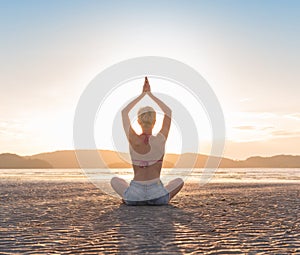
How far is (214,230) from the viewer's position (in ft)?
25.1

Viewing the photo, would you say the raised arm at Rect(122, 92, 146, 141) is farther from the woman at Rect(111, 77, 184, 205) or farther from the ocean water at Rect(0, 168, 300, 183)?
the ocean water at Rect(0, 168, 300, 183)

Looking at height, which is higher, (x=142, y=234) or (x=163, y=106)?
(x=163, y=106)

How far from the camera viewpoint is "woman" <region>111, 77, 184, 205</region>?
34.5 feet

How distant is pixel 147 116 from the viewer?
10242mm

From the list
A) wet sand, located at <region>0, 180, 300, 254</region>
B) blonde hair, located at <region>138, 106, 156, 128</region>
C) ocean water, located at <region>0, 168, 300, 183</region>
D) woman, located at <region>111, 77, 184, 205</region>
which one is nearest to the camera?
wet sand, located at <region>0, 180, 300, 254</region>

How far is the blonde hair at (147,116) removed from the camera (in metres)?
10.2

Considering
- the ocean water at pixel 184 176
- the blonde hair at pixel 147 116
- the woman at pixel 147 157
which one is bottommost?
the ocean water at pixel 184 176

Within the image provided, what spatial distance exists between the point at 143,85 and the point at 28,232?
4624 millimetres

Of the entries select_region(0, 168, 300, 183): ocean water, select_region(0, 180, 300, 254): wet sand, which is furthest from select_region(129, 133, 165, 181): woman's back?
select_region(0, 168, 300, 183): ocean water

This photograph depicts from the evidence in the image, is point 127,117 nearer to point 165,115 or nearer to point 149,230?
point 165,115

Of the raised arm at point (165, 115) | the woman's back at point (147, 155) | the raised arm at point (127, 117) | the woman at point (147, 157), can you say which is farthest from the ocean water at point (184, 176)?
the raised arm at point (127, 117)

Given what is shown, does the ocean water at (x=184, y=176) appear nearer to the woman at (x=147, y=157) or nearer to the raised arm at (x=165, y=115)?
the woman at (x=147, y=157)

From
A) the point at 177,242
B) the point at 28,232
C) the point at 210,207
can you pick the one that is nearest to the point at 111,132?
the point at 210,207

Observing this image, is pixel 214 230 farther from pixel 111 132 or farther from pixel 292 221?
pixel 111 132
